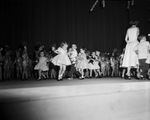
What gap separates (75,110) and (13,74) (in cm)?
408

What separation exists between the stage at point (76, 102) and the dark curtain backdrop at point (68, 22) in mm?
3070

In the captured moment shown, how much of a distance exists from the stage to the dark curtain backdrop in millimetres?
3070

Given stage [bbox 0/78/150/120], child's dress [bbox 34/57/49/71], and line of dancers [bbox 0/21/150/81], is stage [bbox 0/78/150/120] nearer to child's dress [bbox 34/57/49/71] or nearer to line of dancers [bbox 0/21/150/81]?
line of dancers [bbox 0/21/150/81]

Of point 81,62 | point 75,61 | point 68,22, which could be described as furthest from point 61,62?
point 68,22

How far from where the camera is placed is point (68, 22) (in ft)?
23.7

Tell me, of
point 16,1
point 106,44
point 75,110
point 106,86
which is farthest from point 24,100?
point 106,44

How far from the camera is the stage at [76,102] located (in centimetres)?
231

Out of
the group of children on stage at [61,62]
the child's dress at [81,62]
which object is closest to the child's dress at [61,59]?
the group of children on stage at [61,62]

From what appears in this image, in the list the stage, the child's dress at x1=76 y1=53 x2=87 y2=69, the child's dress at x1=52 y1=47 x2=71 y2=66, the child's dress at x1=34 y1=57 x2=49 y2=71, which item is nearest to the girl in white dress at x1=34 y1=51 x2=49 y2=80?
the child's dress at x1=34 y1=57 x2=49 y2=71

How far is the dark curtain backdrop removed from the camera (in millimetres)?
6262

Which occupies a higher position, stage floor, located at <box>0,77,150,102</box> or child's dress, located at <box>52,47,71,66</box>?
child's dress, located at <box>52,47,71,66</box>

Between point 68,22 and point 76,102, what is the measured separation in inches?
203

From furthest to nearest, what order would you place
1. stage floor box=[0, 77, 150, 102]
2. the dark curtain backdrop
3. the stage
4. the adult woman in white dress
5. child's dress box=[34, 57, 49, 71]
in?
the dark curtain backdrop, child's dress box=[34, 57, 49, 71], the adult woman in white dress, stage floor box=[0, 77, 150, 102], the stage

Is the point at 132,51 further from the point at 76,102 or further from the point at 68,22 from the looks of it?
the point at 68,22
